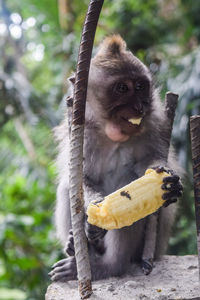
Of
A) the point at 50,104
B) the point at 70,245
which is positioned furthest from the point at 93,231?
the point at 50,104

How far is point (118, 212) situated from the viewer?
1776 millimetres

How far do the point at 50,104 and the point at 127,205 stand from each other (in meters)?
4.48

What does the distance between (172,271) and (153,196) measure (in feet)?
3.09

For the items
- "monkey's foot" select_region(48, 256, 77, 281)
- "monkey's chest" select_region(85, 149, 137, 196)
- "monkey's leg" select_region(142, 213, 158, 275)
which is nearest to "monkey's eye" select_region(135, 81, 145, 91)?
"monkey's chest" select_region(85, 149, 137, 196)

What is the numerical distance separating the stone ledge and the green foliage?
125 cm

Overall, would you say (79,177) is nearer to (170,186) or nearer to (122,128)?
(170,186)

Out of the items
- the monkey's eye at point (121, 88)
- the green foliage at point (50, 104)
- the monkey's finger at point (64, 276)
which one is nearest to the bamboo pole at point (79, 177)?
the monkey's finger at point (64, 276)

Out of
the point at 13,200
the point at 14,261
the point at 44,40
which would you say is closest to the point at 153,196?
the point at 14,261

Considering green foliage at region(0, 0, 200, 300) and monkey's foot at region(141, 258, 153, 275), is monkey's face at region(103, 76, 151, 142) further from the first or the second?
monkey's foot at region(141, 258, 153, 275)

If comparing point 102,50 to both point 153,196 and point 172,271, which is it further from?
point 172,271

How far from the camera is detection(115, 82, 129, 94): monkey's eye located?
259 centimetres

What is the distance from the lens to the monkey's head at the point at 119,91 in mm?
2543

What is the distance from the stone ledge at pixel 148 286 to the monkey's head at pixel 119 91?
2.97 ft

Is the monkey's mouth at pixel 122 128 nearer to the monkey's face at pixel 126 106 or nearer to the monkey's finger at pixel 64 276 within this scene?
the monkey's face at pixel 126 106
